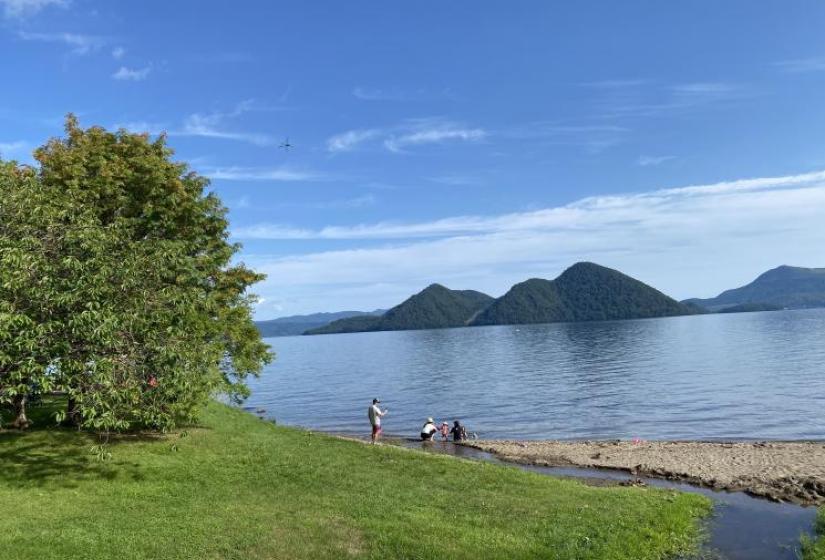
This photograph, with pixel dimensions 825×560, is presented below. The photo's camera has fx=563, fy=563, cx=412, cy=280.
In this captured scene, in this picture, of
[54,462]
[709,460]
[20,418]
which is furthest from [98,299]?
[709,460]

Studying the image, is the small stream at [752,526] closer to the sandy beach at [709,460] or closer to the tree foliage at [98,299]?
the sandy beach at [709,460]

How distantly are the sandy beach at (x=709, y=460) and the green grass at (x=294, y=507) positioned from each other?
17.3ft

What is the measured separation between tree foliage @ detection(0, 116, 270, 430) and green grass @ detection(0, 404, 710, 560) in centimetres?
236

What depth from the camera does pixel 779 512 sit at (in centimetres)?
2228

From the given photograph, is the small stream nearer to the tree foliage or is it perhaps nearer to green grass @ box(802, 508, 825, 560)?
green grass @ box(802, 508, 825, 560)

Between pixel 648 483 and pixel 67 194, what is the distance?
96.6ft

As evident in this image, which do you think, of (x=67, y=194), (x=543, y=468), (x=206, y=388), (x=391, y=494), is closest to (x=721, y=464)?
(x=543, y=468)

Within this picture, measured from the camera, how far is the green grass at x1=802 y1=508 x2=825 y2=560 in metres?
16.8

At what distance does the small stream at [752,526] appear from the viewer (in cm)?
1800

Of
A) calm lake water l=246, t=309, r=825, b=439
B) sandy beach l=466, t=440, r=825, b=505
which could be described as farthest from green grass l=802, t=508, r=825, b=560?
calm lake water l=246, t=309, r=825, b=439

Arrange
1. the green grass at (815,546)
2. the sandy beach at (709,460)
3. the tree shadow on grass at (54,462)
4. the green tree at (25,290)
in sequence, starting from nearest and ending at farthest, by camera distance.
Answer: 1. the green tree at (25,290)
2. the green grass at (815,546)
3. the tree shadow on grass at (54,462)
4. the sandy beach at (709,460)

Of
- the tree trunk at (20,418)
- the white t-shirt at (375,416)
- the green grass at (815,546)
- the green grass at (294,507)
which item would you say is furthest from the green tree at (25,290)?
the green grass at (815,546)

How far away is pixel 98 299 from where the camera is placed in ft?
53.7

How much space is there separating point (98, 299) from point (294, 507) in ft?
29.2
